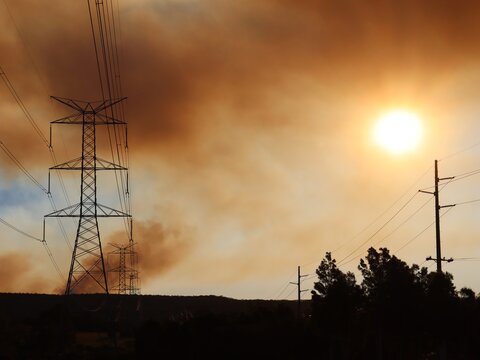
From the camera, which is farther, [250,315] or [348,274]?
[250,315]

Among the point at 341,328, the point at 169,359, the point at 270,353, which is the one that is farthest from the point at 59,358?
the point at 341,328

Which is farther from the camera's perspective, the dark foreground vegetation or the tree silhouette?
the tree silhouette

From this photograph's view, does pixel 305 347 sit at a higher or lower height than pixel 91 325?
lower

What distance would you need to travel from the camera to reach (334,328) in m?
85.1

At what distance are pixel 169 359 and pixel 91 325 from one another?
7343 centimetres

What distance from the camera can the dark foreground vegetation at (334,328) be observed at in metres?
71.3

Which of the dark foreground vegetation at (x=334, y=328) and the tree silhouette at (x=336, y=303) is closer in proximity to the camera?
the dark foreground vegetation at (x=334, y=328)

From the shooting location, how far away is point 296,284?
124000 millimetres

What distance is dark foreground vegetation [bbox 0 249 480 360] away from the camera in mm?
71312

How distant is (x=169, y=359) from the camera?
102m

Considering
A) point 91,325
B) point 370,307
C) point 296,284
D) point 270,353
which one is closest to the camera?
point 370,307

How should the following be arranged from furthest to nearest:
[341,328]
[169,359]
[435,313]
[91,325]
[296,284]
Answer: [91,325] → [296,284] → [169,359] → [341,328] → [435,313]

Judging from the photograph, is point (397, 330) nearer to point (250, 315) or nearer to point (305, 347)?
point (305, 347)

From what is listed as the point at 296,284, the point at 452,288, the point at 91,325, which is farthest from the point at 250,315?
the point at 91,325
